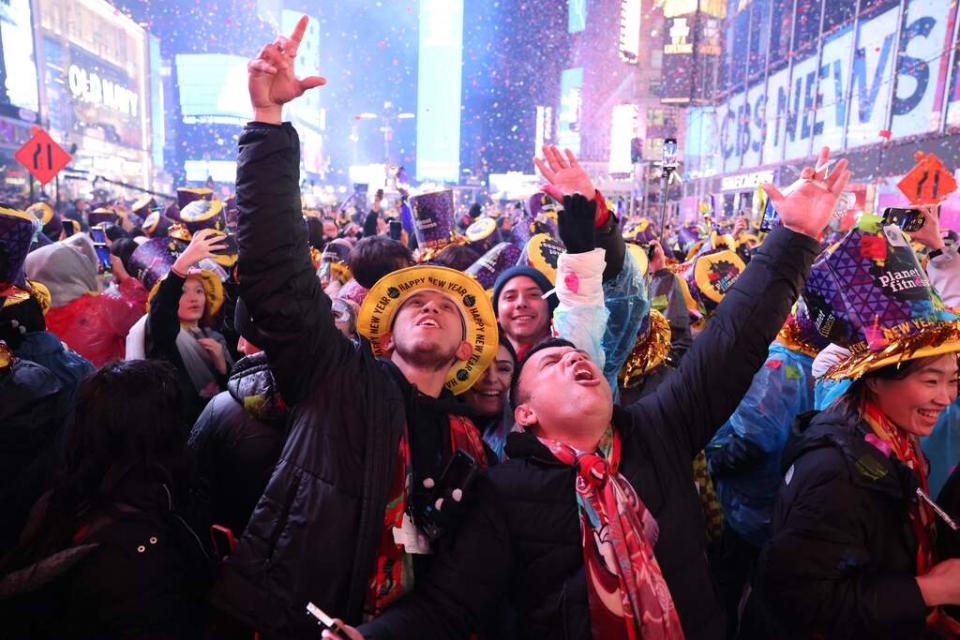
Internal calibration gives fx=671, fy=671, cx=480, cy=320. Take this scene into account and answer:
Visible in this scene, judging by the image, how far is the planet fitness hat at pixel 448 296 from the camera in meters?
2.76

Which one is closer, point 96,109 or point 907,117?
point 907,117

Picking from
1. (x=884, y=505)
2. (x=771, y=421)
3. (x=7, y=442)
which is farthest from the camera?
(x=771, y=421)

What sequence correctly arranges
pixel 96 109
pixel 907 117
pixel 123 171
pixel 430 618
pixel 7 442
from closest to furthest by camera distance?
pixel 430 618 → pixel 7 442 → pixel 907 117 → pixel 96 109 → pixel 123 171

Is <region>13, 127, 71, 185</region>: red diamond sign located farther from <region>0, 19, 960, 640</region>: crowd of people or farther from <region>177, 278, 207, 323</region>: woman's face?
<region>0, 19, 960, 640</region>: crowd of people

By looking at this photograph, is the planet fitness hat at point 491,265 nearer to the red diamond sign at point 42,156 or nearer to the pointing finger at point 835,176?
the pointing finger at point 835,176

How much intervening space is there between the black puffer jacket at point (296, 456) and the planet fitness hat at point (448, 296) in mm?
673

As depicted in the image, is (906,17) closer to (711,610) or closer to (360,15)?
(711,610)

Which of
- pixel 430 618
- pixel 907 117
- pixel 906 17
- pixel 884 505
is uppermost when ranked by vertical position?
pixel 906 17

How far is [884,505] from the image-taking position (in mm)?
2078

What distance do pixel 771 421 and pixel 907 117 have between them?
62.7 feet

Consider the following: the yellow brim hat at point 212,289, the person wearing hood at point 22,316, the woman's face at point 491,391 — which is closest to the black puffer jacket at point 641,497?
the woman's face at point 491,391

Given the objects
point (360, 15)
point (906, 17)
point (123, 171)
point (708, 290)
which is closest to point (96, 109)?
point (123, 171)

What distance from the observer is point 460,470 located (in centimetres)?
203

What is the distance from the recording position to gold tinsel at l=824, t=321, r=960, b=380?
2.17 meters
